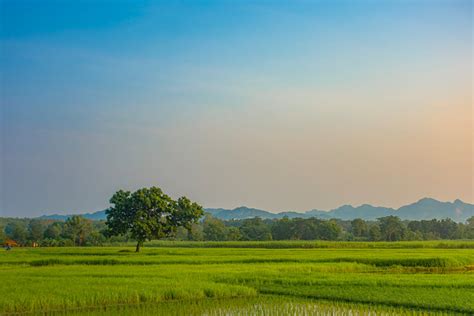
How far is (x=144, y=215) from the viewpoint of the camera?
5953 cm

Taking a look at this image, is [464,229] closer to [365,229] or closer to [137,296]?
[365,229]

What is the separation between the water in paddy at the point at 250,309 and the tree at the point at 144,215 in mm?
37488

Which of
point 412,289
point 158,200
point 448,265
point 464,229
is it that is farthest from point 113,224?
point 464,229

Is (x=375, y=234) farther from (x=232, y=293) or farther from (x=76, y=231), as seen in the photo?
(x=232, y=293)

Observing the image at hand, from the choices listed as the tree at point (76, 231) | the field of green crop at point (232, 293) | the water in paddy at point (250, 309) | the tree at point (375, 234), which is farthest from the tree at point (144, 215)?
the tree at point (375, 234)

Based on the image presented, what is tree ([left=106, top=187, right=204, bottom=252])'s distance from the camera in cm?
5888

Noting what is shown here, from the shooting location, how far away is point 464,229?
134m

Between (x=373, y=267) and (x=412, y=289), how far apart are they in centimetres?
1584

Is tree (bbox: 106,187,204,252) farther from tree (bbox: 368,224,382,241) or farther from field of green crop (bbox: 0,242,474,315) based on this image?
tree (bbox: 368,224,382,241)

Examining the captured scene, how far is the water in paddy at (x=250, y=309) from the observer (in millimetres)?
18969

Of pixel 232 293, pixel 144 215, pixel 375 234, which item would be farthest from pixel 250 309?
pixel 375 234

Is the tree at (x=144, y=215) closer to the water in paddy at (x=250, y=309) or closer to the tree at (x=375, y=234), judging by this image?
the water in paddy at (x=250, y=309)

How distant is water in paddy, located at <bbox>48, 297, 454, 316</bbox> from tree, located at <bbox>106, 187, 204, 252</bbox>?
3749cm

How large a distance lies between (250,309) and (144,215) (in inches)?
1627
